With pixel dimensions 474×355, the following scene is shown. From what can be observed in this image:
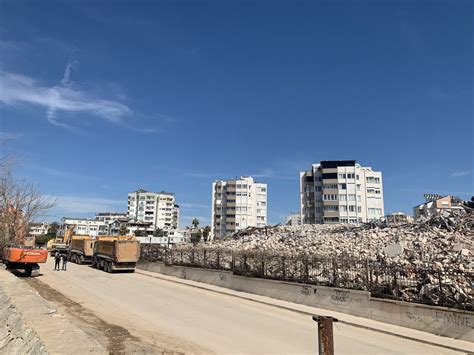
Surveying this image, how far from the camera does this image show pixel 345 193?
89.8 meters

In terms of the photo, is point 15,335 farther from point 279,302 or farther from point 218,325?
point 279,302

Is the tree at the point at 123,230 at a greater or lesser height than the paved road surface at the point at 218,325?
greater

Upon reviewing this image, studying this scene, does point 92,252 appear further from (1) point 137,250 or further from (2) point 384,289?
(2) point 384,289

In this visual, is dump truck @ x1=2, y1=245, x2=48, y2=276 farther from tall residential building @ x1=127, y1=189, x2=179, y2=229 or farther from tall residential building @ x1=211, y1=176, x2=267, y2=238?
tall residential building @ x1=127, y1=189, x2=179, y2=229

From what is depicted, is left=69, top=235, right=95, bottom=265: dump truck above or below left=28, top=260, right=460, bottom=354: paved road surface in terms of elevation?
above

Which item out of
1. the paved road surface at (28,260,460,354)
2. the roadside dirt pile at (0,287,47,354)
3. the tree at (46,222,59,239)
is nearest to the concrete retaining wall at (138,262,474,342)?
the paved road surface at (28,260,460,354)

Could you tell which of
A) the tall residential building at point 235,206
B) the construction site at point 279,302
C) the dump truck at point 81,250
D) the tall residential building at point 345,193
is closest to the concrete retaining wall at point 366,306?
the construction site at point 279,302

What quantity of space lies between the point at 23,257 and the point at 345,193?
241 ft

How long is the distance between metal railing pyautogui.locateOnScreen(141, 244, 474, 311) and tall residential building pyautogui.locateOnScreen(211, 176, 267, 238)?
93.5m

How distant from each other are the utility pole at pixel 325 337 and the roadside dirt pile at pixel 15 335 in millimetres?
5209

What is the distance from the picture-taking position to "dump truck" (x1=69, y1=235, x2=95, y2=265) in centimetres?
4466

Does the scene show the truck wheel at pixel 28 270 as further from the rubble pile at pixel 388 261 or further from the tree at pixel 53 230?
the tree at pixel 53 230

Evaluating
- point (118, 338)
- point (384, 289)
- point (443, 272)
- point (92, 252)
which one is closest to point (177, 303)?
point (118, 338)

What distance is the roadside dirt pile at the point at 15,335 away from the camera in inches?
311
